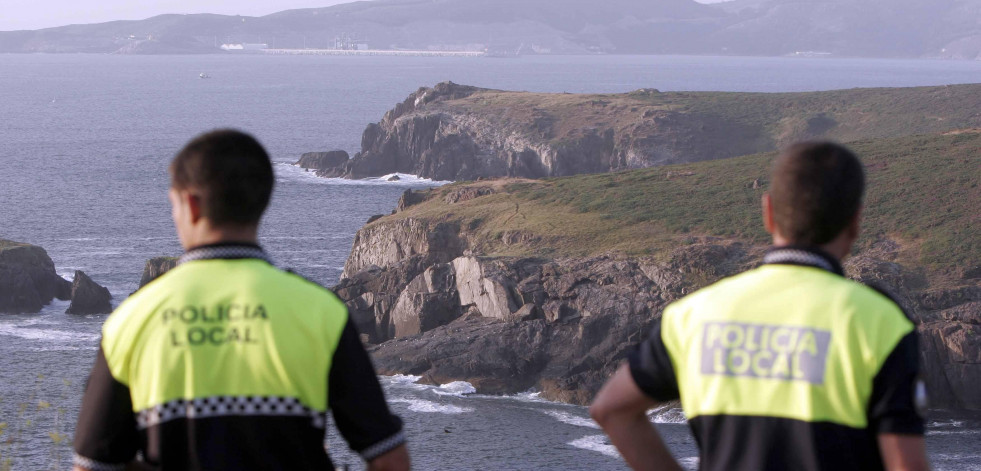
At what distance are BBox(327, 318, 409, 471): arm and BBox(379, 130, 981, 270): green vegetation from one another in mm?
54251

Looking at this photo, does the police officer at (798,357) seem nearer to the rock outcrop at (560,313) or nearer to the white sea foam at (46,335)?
the rock outcrop at (560,313)

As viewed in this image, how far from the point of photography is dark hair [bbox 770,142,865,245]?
4.04m

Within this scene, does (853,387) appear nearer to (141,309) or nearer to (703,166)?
(141,309)

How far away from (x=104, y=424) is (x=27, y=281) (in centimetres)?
6742

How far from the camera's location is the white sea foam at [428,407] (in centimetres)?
4628

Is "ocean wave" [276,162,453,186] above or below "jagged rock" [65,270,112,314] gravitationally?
above

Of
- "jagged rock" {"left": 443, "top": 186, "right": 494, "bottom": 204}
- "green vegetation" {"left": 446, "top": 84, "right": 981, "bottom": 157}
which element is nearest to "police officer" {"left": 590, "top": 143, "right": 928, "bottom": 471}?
"jagged rock" {"left": 443, "top": 186, "right": 494, "bottom": 204}

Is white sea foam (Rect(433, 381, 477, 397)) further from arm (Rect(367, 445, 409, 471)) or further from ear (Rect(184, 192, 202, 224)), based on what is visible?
ear (Rect(184, 192, 202, 224))

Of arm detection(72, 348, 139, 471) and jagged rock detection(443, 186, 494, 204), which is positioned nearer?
arm detection(72, 348, 139, 471)

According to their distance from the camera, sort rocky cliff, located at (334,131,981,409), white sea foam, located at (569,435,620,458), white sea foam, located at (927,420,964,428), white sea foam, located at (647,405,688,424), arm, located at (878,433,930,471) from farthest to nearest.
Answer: rocky cliff, located at (334,131,981,409), white sea foam, located at (647,405,688,424), white sea foam, located at (927,420,964,428), white sea foam, located at (569,435,620,458), arm, located at (878,433,930,471)

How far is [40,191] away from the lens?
110625mm

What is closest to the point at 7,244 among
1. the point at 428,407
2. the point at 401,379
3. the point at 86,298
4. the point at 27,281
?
the point at 27,281

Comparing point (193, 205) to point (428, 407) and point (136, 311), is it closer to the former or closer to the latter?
point (136, 311)

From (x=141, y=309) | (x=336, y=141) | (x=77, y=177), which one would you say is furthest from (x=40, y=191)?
(x=141, y=309)
